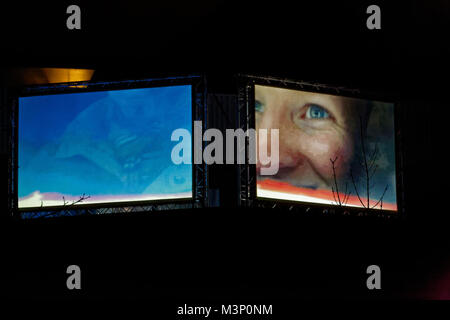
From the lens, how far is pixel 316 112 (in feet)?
23.0

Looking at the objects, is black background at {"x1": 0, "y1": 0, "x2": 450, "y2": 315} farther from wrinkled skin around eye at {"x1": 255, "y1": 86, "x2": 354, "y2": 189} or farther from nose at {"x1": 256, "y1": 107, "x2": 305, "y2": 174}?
nose at {"x1": 256, "y1": 107, "x2": 305, "y2": 174}

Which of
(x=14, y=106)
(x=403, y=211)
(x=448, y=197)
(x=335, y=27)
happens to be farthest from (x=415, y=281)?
(x=14, y=106)

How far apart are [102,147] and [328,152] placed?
2.49 meters

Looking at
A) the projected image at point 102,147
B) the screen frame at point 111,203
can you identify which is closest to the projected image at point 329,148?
the screen frame at point 111,203

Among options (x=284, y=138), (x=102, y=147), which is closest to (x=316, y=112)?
(x=284, y=138)

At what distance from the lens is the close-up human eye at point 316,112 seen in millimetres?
6980

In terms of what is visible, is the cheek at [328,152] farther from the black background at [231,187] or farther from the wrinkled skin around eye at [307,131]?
the black background at [231,187]

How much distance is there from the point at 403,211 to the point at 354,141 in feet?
3.37

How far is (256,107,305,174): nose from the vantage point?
261 inches

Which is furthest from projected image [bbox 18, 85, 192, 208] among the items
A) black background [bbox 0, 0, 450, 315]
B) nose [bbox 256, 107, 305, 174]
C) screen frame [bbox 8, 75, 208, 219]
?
nose [bbox 256, 107, 305, 174]

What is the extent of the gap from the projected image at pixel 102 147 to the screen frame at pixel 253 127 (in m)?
0.58

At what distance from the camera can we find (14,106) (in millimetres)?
7102
